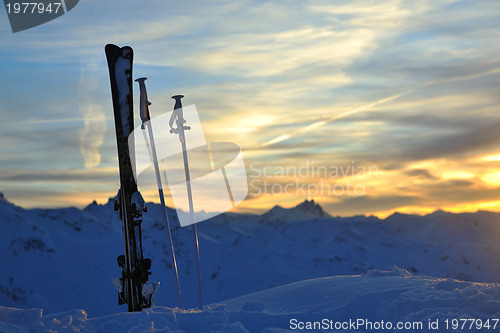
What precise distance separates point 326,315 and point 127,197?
5903 millimetres

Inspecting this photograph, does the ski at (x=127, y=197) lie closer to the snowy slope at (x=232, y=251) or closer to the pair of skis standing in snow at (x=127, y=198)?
the pair of skis standing in snow at (x=127, y=198)

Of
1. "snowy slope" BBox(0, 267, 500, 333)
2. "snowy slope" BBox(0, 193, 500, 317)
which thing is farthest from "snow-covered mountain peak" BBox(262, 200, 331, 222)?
"snowy slope" BBox(0, 267, 500, 333)

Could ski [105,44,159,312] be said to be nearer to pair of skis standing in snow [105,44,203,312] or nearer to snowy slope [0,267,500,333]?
pair of skis standing in snow [105,44,203,312]

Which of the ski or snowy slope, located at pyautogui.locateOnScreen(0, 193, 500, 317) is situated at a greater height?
the ski

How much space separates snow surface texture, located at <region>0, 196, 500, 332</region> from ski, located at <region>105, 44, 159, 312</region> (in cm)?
99

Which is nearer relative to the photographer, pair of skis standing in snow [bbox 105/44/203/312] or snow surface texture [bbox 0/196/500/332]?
snow surface texture [bbox 0/196/500/332]

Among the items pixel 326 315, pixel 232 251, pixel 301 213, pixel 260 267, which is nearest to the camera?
pixel 326 315

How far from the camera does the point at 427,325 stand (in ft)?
42.8

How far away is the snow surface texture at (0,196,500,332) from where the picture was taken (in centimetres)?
1397

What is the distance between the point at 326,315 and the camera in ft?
47.1

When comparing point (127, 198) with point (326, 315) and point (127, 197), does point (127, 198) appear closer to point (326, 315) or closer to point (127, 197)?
point (127, 197)

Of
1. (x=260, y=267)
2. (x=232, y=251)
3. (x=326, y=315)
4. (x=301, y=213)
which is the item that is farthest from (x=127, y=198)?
(x=301, y=213)

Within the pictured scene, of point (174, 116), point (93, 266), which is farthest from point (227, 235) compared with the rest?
point (174, 116)

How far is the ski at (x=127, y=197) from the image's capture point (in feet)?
51.0
